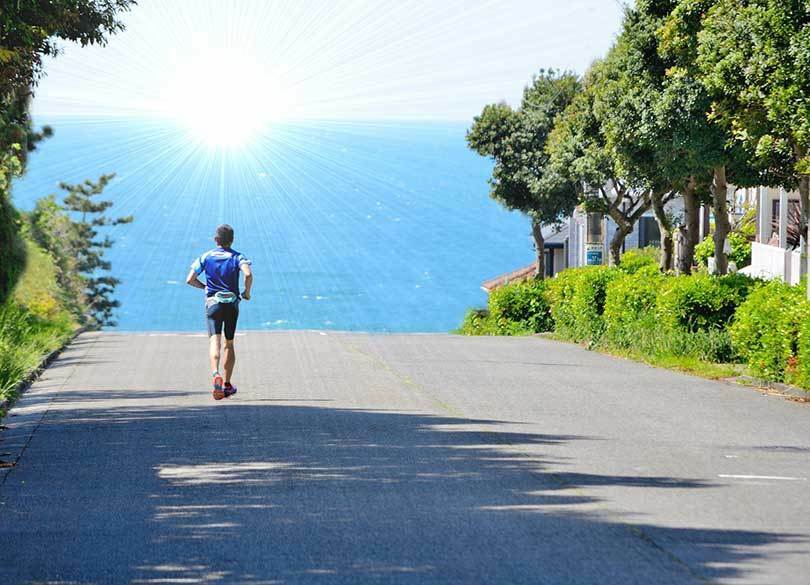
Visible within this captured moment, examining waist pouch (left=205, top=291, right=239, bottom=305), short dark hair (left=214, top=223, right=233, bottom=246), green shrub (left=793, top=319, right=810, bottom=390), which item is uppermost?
short dark hair (left=214, top=223, right=233, bottom=246)

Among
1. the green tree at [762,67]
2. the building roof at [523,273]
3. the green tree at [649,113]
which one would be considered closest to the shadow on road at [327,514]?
the green tree at [762,67]

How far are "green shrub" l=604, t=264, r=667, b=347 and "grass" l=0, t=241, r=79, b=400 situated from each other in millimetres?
10573

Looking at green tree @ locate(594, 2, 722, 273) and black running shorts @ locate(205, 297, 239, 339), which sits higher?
green tree @ locate(594, 2, 722, 273)

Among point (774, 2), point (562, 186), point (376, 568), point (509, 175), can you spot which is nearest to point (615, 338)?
point (774, 2)

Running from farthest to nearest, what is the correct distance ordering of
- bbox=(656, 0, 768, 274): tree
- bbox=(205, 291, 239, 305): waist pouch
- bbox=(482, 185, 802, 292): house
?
bbox=(482, 185, 802, 292): house, bbox=(656, 0, 768, 274): tree, bbox=(205, 291, 239, 305): waist pouch

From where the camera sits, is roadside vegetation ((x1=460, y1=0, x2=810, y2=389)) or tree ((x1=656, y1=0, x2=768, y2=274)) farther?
tree ((x1=656, y1=0, x2=768, y2=274))

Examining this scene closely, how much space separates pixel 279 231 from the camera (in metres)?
177

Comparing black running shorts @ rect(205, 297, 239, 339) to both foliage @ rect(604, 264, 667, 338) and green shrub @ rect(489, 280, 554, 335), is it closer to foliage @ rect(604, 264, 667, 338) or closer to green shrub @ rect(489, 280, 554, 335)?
foliage @ rect(604, 264, 667, 338)

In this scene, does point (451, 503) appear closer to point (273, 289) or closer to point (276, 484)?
point (276, 484)

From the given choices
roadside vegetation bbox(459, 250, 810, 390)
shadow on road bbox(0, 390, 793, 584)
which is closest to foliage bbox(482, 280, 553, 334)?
roadside vegetation bbox(459, 250, 810, 390)

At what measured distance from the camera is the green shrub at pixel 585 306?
28156 mm

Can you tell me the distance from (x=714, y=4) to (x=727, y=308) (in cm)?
524

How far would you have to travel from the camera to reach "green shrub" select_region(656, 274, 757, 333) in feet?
73.3

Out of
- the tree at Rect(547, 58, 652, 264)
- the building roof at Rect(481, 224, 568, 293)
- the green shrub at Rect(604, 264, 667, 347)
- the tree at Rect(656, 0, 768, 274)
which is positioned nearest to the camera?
the tree at Rect(656, 0, 768, 274)
